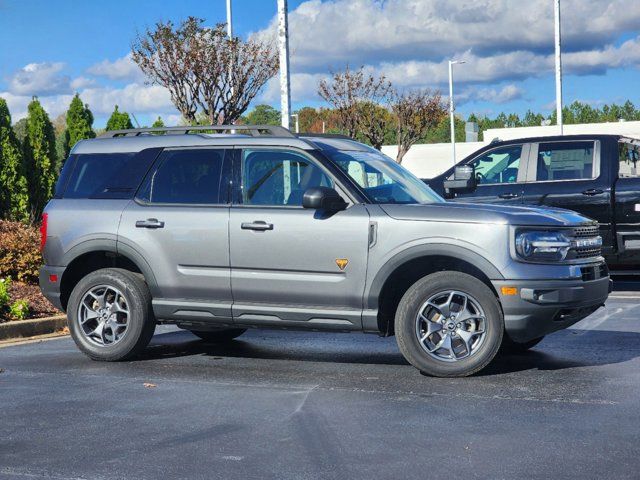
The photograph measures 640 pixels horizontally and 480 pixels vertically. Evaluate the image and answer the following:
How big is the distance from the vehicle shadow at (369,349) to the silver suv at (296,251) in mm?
328

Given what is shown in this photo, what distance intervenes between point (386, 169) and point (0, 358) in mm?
3969

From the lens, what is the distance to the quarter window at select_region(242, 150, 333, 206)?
27.4ft

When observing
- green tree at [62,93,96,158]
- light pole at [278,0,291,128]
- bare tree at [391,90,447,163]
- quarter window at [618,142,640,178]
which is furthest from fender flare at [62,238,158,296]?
bare tree at [391,90,447,163]

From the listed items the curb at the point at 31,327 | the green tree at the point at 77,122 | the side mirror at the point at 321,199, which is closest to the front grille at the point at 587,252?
the side mirror at the point at 321,199

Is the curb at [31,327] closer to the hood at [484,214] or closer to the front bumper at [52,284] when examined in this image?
the front bumper at [52,284]

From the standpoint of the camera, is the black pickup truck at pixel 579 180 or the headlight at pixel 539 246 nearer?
the headlight at pixel 539 246

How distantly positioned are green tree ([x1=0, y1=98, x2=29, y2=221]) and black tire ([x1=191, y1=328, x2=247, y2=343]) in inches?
419

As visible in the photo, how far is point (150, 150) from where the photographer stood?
9055 mm

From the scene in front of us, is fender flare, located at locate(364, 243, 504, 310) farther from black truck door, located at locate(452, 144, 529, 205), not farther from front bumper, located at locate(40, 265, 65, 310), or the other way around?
black truck door, located at locate(452, 144, 529, 205)

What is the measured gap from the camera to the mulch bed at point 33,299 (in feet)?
39.5

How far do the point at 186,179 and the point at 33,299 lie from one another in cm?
471

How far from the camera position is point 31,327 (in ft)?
37.4

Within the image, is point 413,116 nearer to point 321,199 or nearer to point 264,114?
point 321,199

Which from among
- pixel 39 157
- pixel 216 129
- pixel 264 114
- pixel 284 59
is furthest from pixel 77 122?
pixel 264 114
